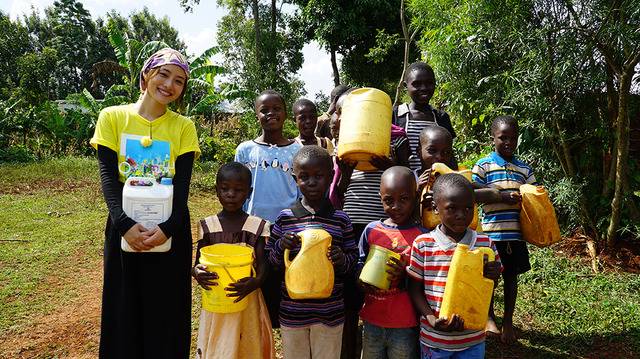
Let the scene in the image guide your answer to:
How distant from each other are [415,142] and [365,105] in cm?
67

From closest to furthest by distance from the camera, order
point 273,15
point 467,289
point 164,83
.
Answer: point 467,289, point 164,83, point 273,15

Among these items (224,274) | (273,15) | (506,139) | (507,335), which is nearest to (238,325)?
(224,274)

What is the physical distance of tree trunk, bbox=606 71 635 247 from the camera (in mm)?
3699

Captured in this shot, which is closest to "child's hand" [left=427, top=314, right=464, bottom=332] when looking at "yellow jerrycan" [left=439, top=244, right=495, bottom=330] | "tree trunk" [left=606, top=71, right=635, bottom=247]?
"yellow jerrycan" [left=439, top=244, right=495, bottom=330]

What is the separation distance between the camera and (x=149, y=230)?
1977mm

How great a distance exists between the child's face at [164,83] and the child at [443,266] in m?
1.54

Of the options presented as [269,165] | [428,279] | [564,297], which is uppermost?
[269,165]

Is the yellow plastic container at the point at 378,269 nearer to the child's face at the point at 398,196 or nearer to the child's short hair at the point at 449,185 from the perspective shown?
the child's face at the point at 398,196

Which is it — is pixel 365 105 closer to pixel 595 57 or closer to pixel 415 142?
pixel 415 142

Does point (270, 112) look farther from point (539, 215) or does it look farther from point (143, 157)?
point (539, 215)

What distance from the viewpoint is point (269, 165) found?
2648 millimetres

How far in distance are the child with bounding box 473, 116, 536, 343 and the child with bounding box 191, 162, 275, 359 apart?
5.60 ft

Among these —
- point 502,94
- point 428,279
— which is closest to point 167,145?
point 428,279

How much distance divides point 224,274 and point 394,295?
898 mm
